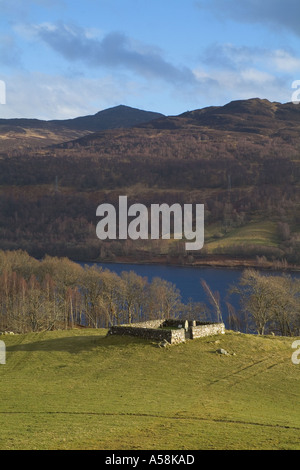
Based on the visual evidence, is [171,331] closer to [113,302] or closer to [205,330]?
[205,330]

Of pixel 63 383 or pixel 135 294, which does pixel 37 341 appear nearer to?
pixel 63 383

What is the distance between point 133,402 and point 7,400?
692 cm

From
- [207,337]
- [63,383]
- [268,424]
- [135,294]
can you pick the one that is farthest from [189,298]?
[268,424]

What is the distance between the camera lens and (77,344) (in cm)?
4222

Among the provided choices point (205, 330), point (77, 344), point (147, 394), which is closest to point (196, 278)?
point (205, 330)

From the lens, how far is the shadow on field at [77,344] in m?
40.6

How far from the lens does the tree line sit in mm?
76500

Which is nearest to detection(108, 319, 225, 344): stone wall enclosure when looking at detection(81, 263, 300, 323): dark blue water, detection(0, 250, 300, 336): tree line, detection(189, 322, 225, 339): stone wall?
detection(189, 322, 225, 339): stone wall

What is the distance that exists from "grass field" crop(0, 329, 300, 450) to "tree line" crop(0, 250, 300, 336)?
30530mm

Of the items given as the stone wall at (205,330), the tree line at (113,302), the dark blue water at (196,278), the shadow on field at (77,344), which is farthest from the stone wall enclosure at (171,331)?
the dark blue water at (196,278)

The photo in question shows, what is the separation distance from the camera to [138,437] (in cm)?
2234

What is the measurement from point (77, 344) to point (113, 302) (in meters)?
49.6
